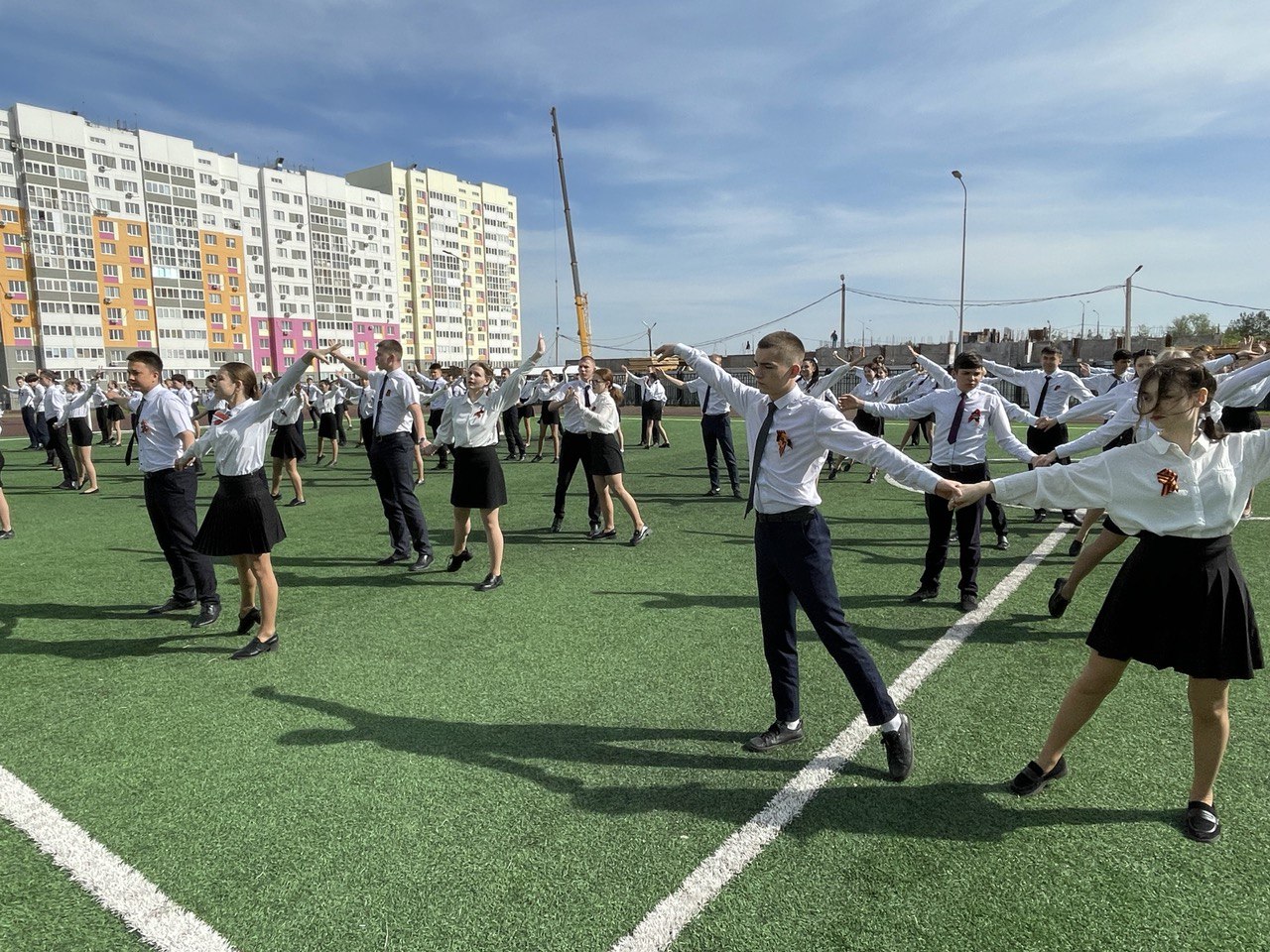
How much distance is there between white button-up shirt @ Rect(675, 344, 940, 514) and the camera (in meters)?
3.46

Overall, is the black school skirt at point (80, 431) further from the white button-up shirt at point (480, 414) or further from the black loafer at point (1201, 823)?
the black loafer at point (1201, 823)

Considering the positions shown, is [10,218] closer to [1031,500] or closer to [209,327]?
[209,327]

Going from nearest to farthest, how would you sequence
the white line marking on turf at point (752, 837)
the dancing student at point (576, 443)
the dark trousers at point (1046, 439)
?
1. the white line marking on turf at point (752, 837)
2. the dancing student at point (576, 443)
3. the dark trousers at point (1046, 439)

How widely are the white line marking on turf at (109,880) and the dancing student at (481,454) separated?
3871mm

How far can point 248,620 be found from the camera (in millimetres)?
5695

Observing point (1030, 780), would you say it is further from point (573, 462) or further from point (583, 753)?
point (573, 462)

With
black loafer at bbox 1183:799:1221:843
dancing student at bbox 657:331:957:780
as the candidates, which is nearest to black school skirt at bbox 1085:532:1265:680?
black loafer at bbox 1183:799:1221:843

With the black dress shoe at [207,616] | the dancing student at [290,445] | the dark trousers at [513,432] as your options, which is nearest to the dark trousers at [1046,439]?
the black dress shoe at [207,616]

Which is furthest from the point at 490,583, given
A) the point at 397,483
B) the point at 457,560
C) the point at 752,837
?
the point at 752,837

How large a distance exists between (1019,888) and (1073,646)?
298 cm

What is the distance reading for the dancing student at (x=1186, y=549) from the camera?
2.85 meters

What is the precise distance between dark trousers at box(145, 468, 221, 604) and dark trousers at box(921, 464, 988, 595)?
602cm

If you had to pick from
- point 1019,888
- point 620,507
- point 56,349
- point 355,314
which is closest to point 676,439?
point 620,507

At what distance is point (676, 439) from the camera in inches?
930
